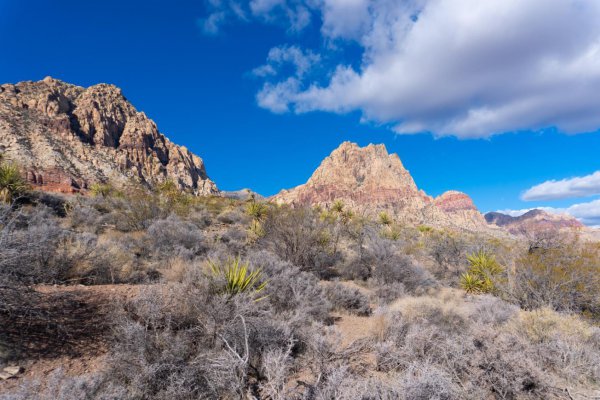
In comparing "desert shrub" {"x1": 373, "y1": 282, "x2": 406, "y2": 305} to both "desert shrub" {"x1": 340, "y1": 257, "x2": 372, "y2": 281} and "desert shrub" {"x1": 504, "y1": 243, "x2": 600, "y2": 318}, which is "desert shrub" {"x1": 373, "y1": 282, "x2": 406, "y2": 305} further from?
"desert shrub" {"x1": 504, "y1": 243, "x2": 600, "y2": 318}

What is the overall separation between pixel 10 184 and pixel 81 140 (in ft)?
196

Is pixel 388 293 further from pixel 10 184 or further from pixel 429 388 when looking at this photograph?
pixel 10 184

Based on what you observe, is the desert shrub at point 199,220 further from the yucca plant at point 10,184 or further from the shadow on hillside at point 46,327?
the shadow on hillside at point 46,327

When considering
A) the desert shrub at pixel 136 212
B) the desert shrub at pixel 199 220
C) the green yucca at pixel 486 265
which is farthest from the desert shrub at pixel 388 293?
the desert shrub at pixel 199 220

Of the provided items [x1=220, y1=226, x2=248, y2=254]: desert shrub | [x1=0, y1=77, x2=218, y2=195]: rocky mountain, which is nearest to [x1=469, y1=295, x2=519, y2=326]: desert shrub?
[x1=220, y1=226, x2=248, y2=254]: desert shrub

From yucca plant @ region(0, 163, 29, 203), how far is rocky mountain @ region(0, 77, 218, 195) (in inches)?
526

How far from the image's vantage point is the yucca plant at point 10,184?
A: 15.7 meters

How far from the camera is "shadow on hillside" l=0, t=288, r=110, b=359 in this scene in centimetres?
419

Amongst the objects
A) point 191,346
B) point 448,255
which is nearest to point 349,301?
point 191,346

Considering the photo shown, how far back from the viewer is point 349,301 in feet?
28.1

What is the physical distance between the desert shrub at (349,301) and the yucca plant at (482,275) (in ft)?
18.8

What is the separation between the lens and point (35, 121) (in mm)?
54969

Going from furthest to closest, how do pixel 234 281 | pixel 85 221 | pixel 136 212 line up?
pixel 136 212
pixel 85 221
pixel 234 281

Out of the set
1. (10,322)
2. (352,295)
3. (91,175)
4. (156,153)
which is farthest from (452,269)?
(156,153)
